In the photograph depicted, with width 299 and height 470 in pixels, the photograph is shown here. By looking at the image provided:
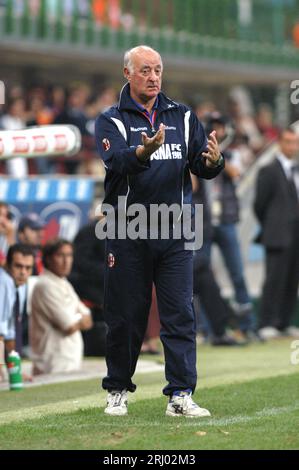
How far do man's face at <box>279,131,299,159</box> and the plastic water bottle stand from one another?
19.7 feet

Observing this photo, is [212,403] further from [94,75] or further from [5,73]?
[94,75]

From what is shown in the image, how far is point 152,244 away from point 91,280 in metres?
5.54

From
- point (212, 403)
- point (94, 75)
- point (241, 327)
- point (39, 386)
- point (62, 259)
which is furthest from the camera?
point (94, 75)

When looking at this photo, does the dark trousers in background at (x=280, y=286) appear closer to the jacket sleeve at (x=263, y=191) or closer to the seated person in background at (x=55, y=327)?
the jacket sleeve at (x=263, y=191)

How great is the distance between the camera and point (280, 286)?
15711 mm

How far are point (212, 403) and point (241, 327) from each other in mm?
6312

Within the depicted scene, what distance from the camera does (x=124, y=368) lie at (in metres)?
7.90

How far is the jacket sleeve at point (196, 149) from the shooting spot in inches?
308

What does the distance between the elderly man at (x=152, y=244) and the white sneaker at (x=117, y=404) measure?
0.01 meters

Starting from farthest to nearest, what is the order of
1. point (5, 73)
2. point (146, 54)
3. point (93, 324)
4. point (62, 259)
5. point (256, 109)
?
point (256, 109), point (5, 73), point (93, 324), point (62, 259), point (146, 54)

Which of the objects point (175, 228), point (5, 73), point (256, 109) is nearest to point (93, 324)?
point (175, 228)

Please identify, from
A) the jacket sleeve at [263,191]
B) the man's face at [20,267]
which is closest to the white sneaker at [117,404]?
the man's face at [20,267]

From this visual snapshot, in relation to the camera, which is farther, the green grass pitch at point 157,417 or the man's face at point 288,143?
the man's face at point 288,143

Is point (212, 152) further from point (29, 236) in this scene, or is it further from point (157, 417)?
point (29, 236)
